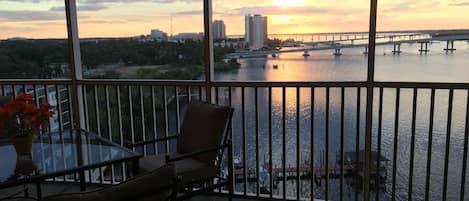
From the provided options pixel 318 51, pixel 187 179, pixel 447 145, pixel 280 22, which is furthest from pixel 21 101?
pixel 447 145

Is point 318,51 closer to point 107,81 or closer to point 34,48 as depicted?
point 107,81

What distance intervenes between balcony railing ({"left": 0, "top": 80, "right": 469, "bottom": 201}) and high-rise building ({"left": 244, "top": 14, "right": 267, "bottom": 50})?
→ 38 cm

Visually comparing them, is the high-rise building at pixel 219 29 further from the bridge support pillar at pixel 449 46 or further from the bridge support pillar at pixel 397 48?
the bridge support pillar at pixel 449 46

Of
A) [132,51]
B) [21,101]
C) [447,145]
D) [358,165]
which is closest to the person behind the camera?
[21,101]

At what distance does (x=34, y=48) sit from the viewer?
3957mm

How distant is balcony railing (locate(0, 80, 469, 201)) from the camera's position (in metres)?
3.13

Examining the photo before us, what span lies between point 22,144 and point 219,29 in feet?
6.03

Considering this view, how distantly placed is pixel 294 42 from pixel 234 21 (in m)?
0.55

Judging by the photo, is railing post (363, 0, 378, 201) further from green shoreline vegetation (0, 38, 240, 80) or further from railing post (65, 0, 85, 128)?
railing post (65, 0, 85, 128)

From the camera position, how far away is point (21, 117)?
90.7 inches

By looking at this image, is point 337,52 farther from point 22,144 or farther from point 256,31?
point 22,144

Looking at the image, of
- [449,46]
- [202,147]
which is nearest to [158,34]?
[202,147]

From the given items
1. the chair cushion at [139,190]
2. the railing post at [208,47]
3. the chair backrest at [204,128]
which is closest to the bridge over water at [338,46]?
the railing post at [208,47]

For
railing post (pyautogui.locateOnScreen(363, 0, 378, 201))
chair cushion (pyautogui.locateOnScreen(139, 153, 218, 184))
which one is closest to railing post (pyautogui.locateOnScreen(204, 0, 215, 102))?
chair cushion (pyautogui.locateOnScreen(139, 153, 218, 184))
